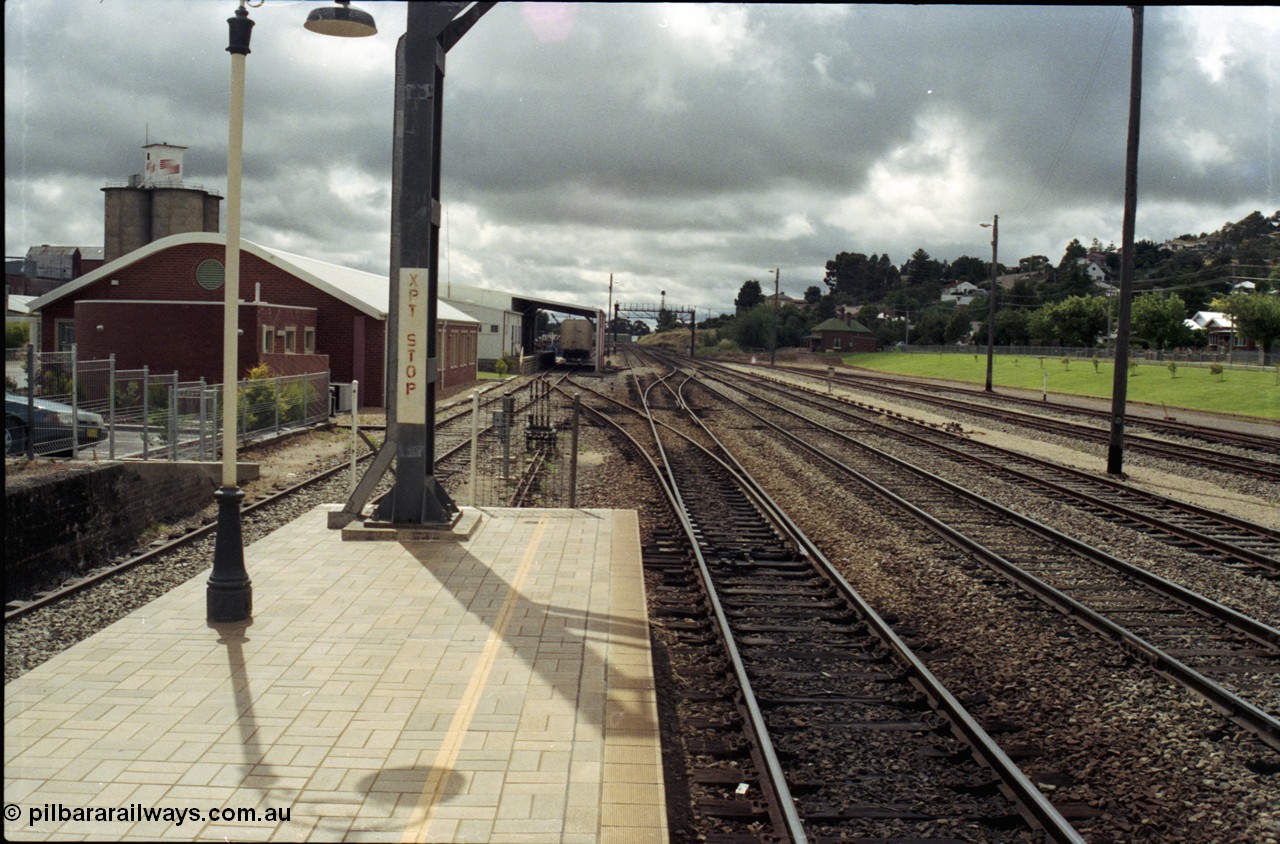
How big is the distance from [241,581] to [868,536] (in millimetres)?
7547

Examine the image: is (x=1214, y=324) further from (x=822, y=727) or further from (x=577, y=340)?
(x=822, y=727)

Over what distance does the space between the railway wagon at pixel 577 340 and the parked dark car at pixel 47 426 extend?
48.4 m

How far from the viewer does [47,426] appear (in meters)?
16.7

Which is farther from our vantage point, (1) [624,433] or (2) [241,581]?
(1) [624,433]

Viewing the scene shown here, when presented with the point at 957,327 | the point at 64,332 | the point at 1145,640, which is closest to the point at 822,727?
the point at 1145,640

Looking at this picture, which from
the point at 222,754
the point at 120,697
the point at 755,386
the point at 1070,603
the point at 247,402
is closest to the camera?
the point at 222,754

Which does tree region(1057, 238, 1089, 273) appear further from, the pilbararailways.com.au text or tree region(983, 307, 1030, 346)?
the pilbararailways.com.au text

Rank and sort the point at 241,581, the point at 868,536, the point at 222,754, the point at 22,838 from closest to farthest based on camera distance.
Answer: the point at 22,838, the point at 222,754, the point at 241,581, the point at 868,536

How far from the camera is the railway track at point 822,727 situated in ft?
17.6

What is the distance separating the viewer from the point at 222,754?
543cm

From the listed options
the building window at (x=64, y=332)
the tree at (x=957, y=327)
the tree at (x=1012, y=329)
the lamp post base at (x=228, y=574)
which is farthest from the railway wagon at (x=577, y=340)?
the lamp post base at (x=228, y=574)

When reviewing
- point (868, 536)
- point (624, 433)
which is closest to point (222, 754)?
point (868, 536)

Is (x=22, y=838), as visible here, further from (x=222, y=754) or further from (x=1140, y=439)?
(x=1140, y=439)

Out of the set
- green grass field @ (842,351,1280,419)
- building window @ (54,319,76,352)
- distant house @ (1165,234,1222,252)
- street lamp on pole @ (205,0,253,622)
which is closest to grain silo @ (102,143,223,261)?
building window @ (54,319,76,352)
